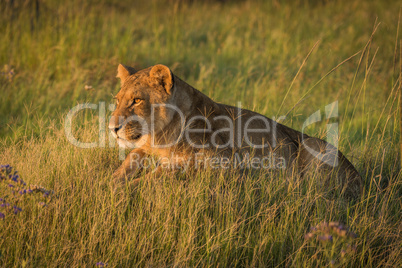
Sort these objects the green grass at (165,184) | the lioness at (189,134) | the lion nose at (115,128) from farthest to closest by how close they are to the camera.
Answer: the lioness at (189,134) → the lion nose at (115,128) → the green grass at (165,184)

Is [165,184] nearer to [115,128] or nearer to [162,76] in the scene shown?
[115,128]

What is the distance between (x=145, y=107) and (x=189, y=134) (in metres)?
0.50

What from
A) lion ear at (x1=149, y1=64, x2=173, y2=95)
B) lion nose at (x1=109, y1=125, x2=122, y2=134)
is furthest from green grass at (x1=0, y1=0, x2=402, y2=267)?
lion ear at (x1=149, y1=64, x2=173, y2=95)

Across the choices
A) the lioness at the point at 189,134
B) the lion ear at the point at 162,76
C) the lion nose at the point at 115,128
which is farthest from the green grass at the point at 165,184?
the lion ear at the point at 162,76

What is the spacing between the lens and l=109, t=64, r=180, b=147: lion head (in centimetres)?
419

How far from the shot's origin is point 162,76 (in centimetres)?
422

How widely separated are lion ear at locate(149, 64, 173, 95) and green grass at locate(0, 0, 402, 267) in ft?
2.89

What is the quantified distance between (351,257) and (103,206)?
197cm

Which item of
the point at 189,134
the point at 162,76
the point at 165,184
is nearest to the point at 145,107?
the point at 162,76

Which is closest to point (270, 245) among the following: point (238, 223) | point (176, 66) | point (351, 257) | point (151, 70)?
point (238, 223)

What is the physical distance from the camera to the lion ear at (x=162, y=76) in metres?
4.15

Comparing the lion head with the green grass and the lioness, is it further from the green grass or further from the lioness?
the green grass

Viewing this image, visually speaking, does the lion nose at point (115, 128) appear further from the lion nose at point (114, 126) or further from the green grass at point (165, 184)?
the green grass at point (165, 184)

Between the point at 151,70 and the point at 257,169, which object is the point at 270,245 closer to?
the point at 257,169
